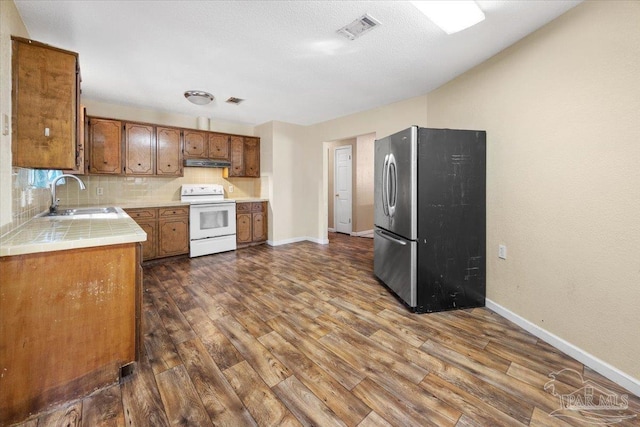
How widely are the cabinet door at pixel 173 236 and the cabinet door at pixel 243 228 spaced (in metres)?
0.92

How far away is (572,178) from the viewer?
6.20 ft

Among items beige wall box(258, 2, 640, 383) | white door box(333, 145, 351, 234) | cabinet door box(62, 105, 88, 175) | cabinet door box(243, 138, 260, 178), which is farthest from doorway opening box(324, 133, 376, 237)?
cabinet door box(62, 105, 88, 175)

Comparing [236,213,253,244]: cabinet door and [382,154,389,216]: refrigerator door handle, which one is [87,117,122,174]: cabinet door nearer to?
[236,213,253,244]: cabinet door

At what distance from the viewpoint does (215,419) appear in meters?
1.34

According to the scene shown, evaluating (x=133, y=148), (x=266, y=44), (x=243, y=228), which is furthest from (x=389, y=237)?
(x=133, y=148)

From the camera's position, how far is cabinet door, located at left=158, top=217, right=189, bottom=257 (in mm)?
4168

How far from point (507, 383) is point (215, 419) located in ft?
5.60

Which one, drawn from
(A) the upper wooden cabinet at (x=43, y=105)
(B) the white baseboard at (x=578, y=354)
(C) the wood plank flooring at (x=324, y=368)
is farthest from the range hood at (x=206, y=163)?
(B) the white baseboard at (x=578, y=354)

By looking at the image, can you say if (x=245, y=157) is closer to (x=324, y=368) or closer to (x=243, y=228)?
(x=243, y=228)

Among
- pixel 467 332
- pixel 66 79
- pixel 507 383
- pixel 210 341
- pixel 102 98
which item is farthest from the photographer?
pixel 102 98

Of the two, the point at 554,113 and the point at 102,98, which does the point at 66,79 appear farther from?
the point at 554,113

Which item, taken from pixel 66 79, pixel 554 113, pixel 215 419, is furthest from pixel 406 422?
pixel 66 79

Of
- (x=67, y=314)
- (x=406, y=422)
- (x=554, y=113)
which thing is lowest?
(x=406, y=422)

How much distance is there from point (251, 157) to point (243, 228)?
4.97 ft
